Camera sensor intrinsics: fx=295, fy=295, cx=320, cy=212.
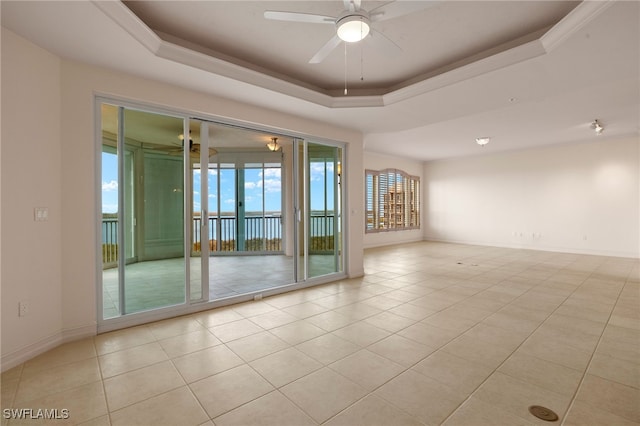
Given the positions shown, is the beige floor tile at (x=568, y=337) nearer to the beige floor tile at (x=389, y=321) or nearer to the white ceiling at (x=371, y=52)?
the beige floor tile at (x=389, y=321)

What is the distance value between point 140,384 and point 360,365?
5.42 feet

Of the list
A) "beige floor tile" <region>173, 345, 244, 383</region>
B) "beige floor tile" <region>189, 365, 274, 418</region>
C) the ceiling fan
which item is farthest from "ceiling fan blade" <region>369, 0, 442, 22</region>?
"beige floor tile" <region>173, 345, 244, 383</region>

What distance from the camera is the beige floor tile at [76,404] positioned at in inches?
70.4

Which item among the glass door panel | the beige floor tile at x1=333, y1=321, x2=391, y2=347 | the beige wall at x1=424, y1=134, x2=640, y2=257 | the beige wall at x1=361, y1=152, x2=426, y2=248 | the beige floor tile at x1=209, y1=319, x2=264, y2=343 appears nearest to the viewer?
the beige floor tile at x1=333, y1=321, x2=391, y2=347

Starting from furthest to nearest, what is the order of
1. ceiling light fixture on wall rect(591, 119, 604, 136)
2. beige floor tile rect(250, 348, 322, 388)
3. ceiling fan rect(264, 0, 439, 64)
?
ceiling light fixture on wall rect(591, 119, 604, 136), beige floor tile rect(250, 348, 322, 388), ceiling fan rect(264, 0, 439, 64)

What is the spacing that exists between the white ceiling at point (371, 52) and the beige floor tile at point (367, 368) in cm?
260

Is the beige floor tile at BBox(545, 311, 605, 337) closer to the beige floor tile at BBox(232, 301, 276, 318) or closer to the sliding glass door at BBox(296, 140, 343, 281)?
the sliding glass door at BBox(296, 140, 343, 281)

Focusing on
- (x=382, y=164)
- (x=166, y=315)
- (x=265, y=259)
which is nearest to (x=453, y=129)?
(x=382, y=164)

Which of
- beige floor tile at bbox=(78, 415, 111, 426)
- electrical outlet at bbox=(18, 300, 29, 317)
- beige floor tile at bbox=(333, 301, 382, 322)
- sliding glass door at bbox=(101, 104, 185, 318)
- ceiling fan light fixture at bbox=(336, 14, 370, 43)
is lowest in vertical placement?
beige floor tile at bbox=(78, 415, 111, 426)

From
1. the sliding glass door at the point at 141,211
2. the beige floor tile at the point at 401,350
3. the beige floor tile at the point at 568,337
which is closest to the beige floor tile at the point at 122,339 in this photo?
the sliding glass door at the point at 141,211

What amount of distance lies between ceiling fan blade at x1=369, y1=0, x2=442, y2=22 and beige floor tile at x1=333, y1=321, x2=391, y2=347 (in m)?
2.70

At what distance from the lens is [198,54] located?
2.92m

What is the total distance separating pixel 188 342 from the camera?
9.29 ft

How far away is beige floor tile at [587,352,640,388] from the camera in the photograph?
2168 mm
